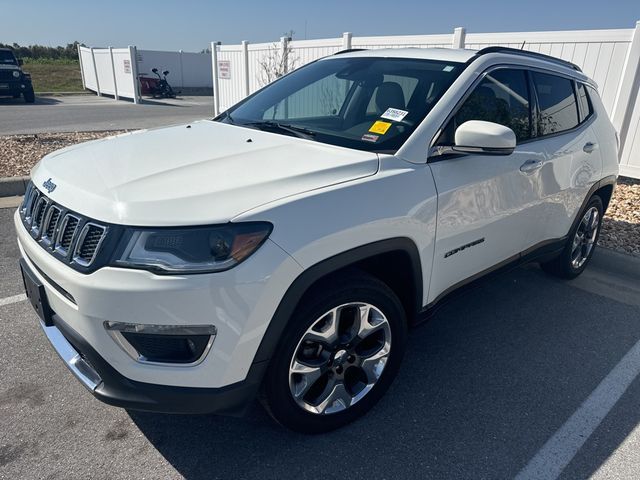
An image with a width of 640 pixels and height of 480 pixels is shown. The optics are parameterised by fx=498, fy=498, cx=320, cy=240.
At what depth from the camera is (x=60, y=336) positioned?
223 centimetres

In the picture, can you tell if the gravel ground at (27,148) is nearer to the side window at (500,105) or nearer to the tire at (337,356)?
the tire at (337,356)

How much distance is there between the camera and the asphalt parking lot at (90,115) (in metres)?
12.4

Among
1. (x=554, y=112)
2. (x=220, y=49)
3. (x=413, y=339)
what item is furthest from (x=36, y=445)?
(x=220, y=49)

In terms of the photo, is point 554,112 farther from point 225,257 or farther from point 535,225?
point 225,257

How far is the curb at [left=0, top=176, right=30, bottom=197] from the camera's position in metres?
6.03

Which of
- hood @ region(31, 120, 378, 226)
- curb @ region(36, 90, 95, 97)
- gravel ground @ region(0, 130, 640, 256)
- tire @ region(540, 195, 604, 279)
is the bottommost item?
curb @ region(36, 90, 95, 97)

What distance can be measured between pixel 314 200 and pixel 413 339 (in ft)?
5.54

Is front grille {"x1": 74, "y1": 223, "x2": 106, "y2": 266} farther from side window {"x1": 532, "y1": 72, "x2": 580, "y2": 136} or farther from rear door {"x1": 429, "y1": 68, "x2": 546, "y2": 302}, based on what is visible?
side window {"x1": 532, "y1": 72, "x2": 580, "y2": 136}

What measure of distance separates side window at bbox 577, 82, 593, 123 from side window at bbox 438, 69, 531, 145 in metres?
0.87

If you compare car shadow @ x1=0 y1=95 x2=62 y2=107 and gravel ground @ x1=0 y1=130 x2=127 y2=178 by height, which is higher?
gravel ground @ x1=0 y1=130 x2=127 y2=178

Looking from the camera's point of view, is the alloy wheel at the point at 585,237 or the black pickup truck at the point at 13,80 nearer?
the alloy wheel at the point at 585,237

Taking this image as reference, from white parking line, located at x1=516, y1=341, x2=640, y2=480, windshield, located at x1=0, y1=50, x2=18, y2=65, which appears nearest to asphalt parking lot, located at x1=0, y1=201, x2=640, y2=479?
white parking line, located at x1=516, y1=341, x2=640, y2=480

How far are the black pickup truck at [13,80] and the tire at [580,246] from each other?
64.6 ft

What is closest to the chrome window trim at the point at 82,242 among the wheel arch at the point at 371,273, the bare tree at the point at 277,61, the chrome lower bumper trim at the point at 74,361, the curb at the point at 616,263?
the chrome lower bumper trim at the point at 74,361
